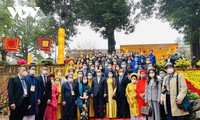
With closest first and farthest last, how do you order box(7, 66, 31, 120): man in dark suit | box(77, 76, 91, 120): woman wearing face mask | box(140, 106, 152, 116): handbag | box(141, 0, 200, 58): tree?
1. box(7, 66, 31, 120): man in dark suit
2. box(140, 106, 152, 116): handbag
3. box(77, 76, 91, 120): woman wearing face mask
4. box(141, 0, 200, 58): tree

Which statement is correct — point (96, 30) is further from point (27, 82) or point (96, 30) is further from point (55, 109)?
point (27, 82)

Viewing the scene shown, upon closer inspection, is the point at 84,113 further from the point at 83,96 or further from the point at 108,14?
the point at 108,14

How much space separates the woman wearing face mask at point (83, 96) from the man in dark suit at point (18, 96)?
2.63m

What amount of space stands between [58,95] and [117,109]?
2067 mm

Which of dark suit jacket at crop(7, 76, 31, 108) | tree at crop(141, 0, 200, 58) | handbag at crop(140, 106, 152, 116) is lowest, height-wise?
handbag at crop(140, 106, 152, 116)

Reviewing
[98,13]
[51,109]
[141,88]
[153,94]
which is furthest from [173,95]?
[98,13]

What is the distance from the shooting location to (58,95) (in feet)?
27.9

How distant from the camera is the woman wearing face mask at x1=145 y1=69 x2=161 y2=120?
692 cm

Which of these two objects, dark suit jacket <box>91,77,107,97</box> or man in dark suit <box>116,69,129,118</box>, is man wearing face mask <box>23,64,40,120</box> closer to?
dark suit jacket <box>91,77,107,97</box>

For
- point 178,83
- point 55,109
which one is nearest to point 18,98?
point 55,109

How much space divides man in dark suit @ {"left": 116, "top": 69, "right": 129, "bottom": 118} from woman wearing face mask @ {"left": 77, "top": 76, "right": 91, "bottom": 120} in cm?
102

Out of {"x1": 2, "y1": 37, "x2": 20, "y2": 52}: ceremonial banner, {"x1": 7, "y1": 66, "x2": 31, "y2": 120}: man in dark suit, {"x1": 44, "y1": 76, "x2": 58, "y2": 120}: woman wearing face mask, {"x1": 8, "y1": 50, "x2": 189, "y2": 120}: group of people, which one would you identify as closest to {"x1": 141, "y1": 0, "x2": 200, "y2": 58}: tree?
{"x1": 2, "y1": 37, "x2": 20, "y2": 52}: ceremonial banner

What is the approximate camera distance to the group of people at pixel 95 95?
5.93 meters

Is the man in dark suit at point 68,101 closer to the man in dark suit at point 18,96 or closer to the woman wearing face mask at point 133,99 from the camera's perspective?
the woman wearing face mask at point 133,99
